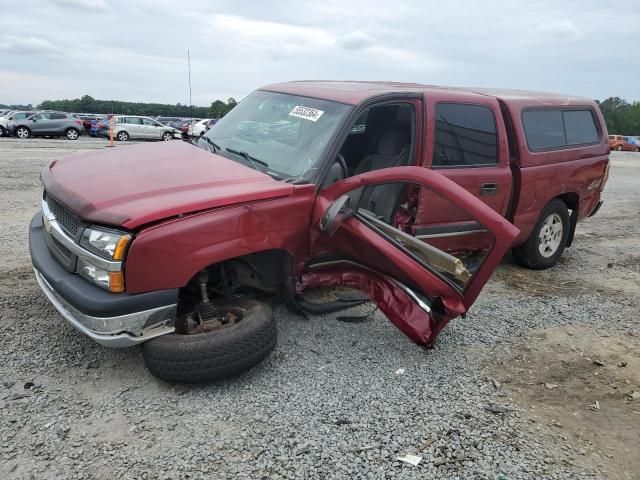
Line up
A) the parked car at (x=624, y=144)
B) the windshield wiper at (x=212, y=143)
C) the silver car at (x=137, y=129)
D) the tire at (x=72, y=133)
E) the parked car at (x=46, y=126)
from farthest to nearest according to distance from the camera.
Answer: the parked car at (x=624, y=144) → the silver car at (x=137, y=129) → the tire at (x=72, y=133) → the parked car at (x=46, y=126) → the windshield wiper at (x=212, y=143)

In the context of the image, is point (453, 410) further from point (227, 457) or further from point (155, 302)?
point (155, 302)

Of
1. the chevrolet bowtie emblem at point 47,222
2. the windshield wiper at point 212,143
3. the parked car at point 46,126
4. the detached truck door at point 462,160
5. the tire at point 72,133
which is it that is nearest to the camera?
the chevrolet bowtie emblem at point 47,222

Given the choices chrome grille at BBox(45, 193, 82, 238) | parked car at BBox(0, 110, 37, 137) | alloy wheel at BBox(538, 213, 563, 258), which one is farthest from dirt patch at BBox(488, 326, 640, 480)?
parked car at BBox(0, 110, 37, 137)

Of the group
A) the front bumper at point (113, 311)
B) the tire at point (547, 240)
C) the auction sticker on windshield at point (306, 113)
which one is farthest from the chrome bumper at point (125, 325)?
the tire at point (547, 240)

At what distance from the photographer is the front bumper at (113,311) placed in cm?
298

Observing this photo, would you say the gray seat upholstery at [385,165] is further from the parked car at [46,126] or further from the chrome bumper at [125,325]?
the parked car at [46,126]

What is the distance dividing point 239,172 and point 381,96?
136 centimetres

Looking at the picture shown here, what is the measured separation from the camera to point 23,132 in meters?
24.0

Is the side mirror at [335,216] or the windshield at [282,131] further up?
the windshield at [282,131]

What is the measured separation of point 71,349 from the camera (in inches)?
143

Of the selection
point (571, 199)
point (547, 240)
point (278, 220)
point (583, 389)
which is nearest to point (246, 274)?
point (278, 220)

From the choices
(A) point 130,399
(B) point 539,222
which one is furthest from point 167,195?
(B) point 539,222

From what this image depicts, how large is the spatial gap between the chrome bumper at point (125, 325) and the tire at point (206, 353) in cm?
7

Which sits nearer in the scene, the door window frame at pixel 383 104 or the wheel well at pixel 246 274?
the wheel well at pixel 246 274
